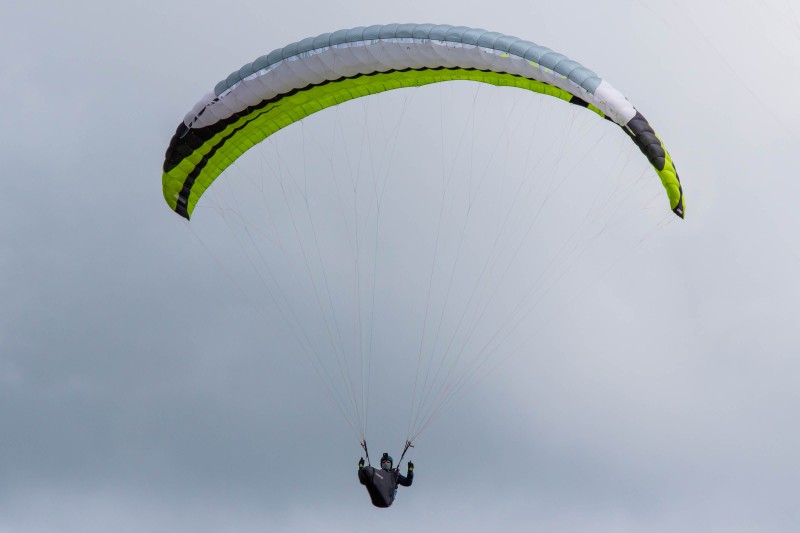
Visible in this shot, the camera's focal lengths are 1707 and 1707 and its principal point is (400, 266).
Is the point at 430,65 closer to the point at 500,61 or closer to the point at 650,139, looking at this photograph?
the point at 500,61

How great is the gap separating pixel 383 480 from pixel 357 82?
9207mm

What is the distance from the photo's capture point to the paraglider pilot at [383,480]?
124 ft

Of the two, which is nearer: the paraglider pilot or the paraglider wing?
the paraglider wing

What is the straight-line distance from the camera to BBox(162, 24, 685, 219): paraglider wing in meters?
36.2

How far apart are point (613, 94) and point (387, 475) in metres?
9.81

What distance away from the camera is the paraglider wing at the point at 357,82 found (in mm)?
36188

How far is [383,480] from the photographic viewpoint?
37906mm

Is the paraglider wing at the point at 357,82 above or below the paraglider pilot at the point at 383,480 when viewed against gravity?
above

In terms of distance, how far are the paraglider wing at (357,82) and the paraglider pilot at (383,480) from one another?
8515 millimetres

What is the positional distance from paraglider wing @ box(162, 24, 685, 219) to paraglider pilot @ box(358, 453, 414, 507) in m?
8.51

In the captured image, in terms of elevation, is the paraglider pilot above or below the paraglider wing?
below

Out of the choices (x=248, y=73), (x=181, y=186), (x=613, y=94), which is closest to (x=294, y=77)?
(x=248, y=73)

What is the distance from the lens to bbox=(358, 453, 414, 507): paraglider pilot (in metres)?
37.7

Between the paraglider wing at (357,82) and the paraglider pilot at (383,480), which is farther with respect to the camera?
the paraglider pilot at (383,480)
